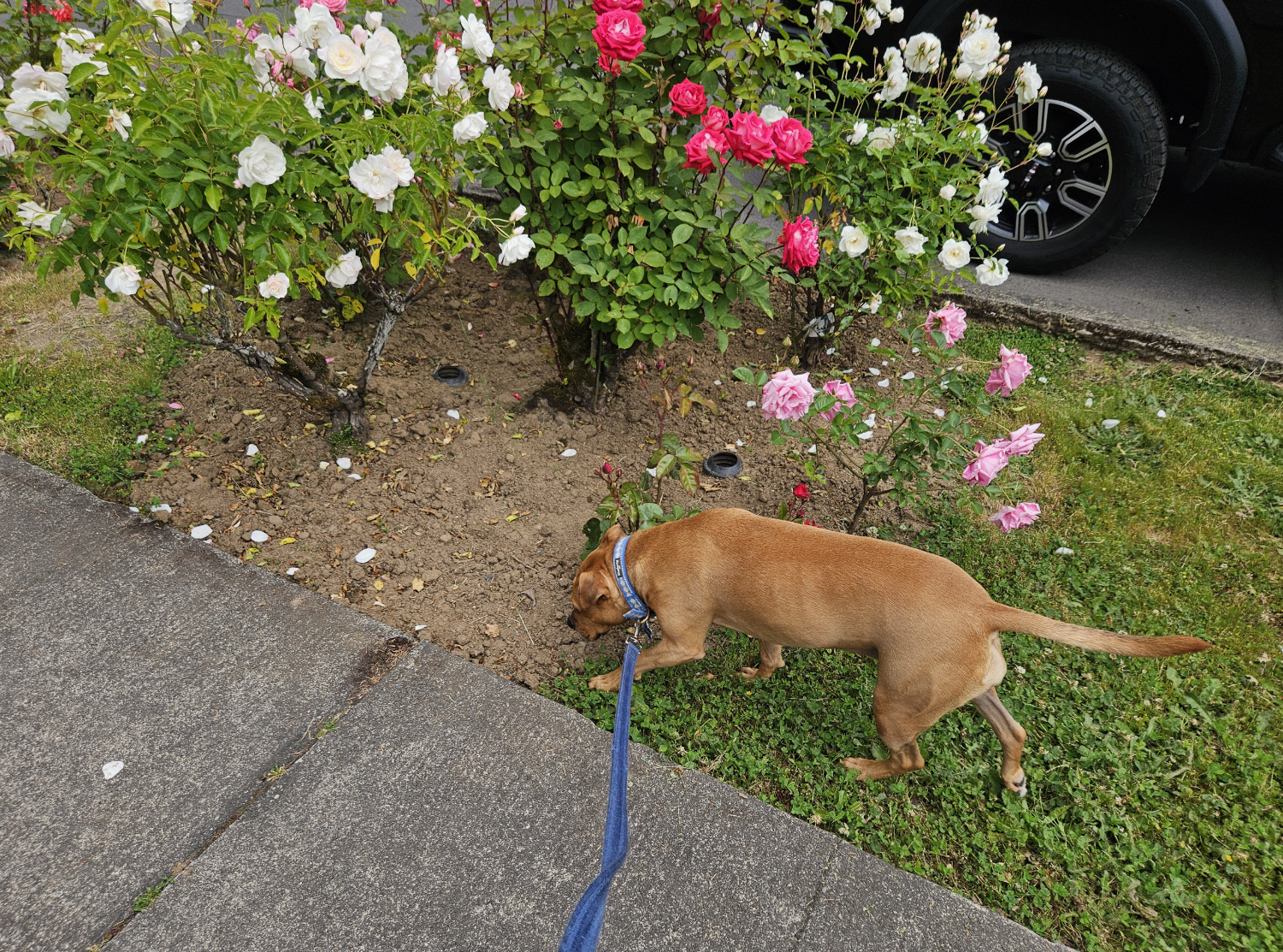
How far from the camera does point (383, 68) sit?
223cm

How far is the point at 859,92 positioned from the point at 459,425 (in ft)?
8.00

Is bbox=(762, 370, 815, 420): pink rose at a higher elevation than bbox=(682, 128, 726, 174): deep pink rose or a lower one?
lower

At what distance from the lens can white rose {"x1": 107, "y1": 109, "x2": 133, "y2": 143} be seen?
2182 mm

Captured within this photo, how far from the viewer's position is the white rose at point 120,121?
2.18 meters

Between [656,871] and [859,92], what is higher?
[859,92]

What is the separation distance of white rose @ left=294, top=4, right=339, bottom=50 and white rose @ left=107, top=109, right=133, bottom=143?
573 millimetres

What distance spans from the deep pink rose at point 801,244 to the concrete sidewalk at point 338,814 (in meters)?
1.94

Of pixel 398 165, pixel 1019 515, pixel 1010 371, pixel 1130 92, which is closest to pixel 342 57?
pixel 398 165

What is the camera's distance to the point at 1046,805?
2.45 m

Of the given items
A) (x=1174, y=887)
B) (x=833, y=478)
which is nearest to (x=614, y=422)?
(x=833, y=478)

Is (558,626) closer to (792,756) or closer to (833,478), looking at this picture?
(792,756)

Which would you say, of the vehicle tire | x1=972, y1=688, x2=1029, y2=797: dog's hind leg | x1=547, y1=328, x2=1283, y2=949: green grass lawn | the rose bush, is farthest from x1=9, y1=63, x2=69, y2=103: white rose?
the vehicle tire

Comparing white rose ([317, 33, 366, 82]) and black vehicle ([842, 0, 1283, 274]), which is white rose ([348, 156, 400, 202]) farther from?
black vehicle ([842, 0, 1283, 274])

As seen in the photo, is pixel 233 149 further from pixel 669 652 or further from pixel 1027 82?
pixel 1027 82
